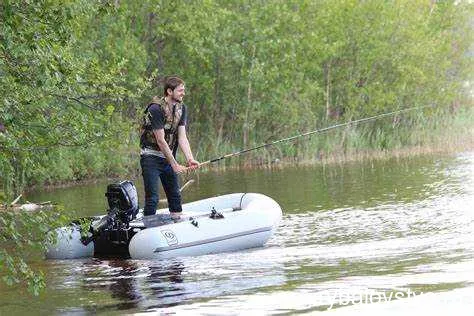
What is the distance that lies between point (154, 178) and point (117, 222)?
65 centimetres

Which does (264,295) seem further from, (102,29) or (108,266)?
(102,29)

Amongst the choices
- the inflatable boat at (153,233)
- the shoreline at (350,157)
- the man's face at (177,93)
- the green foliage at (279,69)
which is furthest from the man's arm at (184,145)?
the shoreline at (350,157)

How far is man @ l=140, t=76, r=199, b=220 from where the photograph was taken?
12.8 meters

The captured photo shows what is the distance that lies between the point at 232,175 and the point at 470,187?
807 centimetres

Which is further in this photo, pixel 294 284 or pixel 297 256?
pixel 297 256

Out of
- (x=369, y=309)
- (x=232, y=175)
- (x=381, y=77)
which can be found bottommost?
(x=369, y=309)

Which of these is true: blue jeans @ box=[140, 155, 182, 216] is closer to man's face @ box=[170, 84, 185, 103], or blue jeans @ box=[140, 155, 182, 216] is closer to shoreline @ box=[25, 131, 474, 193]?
man's face @ box=[170, 84, 185, 103]

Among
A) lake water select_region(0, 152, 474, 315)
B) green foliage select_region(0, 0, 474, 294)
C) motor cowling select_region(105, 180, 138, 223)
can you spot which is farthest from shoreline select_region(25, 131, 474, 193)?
motor cowling select_region(105, 180, 138, 223)

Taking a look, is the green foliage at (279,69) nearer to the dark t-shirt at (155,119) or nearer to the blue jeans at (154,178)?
the blue jeans at (154,178)

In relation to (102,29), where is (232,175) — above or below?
below

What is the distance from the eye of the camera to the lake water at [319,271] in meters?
9.16

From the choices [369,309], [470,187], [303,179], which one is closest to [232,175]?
[303,179]

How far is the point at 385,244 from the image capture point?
12570mm

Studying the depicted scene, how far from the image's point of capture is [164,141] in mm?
12773
